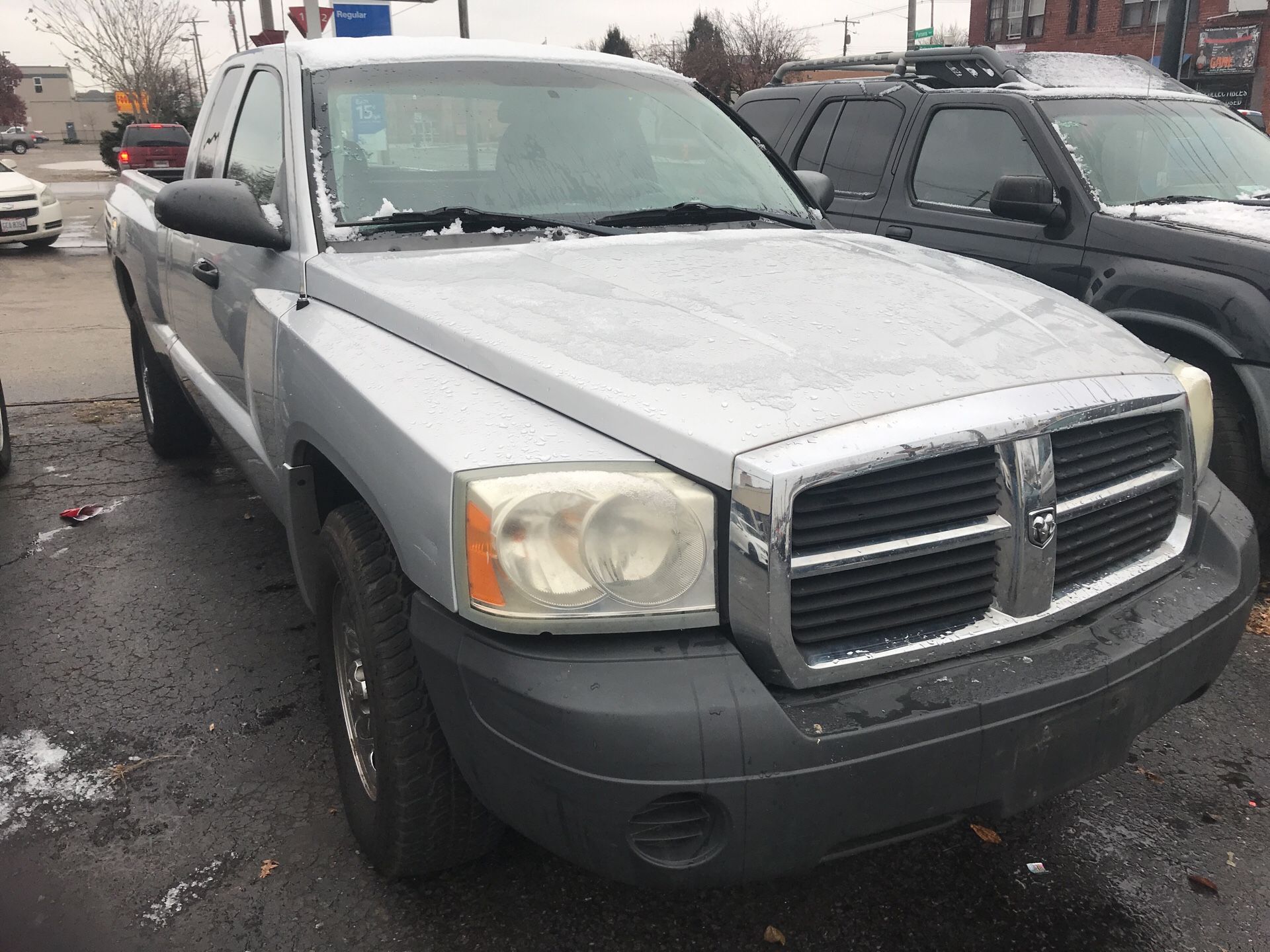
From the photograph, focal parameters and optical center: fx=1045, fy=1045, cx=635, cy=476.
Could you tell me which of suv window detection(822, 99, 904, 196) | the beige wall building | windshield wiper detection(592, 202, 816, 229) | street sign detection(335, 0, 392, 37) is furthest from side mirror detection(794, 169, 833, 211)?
the beige wall building

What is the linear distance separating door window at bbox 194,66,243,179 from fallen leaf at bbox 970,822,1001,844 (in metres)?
3.49

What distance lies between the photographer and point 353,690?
2514 millimetres

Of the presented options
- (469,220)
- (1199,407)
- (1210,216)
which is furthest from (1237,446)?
(469,220)

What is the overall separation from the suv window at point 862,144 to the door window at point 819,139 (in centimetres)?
3

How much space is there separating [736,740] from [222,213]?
1997mm

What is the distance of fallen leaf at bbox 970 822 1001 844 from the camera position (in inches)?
103

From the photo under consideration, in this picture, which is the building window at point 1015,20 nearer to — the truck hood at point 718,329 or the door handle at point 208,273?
the truck hood at point 718,329

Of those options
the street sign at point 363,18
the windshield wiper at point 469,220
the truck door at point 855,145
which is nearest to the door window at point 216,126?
the windshield wiper at point 469,220

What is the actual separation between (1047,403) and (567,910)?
4.92 feet

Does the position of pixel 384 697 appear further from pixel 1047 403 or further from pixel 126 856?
pixel 1047 403

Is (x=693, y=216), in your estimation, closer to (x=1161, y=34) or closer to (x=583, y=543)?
(x=583, y=543)

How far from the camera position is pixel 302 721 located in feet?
10.3

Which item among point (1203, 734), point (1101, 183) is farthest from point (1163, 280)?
point (1203, 734)

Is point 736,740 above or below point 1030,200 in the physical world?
below
